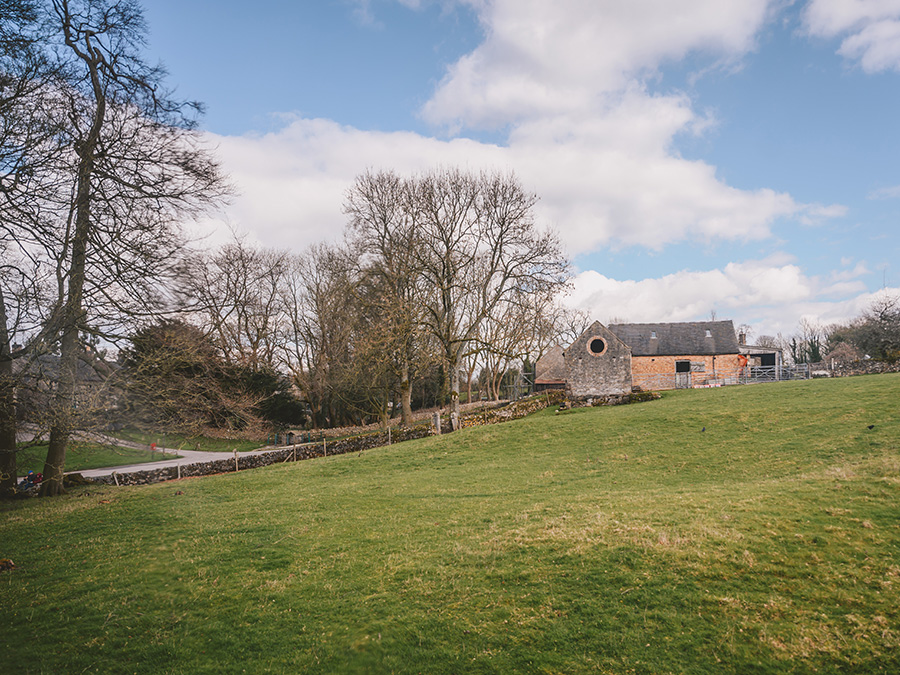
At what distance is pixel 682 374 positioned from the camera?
40625mm

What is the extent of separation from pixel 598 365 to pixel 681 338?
47.7 ft

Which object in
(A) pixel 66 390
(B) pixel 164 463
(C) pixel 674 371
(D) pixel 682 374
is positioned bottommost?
(B) pixel 164 463

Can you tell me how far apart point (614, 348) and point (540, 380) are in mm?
24364

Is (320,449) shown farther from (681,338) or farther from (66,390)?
(681,338)

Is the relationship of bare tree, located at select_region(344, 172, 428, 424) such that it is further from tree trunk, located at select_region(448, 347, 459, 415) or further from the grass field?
the grass field

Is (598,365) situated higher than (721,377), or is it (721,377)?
(598,365)

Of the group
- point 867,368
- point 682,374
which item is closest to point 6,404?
point 682,374

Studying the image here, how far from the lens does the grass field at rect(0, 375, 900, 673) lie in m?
5.30

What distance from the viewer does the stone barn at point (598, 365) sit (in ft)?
110

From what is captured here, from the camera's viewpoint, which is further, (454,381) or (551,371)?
(551,371)

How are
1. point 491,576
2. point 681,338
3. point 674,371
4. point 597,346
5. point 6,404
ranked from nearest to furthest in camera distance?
point 491,576
point 6,404
point 597,346
point 674,371
point 681,338

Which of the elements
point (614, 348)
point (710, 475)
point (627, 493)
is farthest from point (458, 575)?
point (614, 348)

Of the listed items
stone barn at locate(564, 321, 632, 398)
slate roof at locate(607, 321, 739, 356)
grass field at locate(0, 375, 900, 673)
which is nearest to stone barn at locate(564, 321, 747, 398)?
slate roof at locate(607, 321, 739, 356)

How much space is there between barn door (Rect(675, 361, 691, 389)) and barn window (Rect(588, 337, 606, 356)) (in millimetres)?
11439
